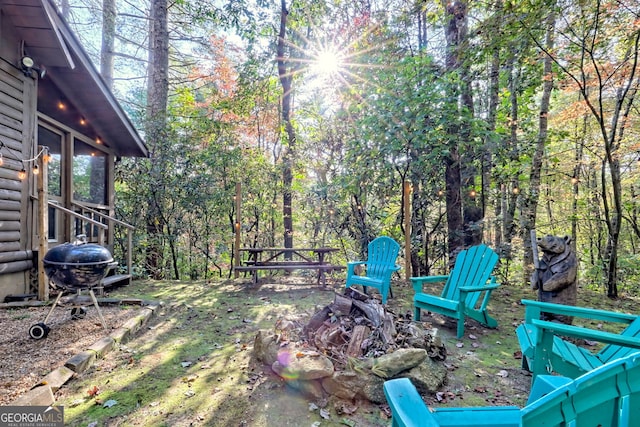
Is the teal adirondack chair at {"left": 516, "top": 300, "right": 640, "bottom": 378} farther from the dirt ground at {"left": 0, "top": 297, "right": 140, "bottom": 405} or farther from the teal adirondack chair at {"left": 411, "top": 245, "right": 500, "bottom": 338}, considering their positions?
the dirt ground at {"left": 0, "top": 297, "right": 140, "bottom": 405}

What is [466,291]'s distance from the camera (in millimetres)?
3059

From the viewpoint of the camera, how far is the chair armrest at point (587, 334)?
5.24 feet

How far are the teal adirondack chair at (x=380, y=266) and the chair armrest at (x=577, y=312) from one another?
77.9 inches

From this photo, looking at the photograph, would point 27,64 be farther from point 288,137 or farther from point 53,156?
point 288,137

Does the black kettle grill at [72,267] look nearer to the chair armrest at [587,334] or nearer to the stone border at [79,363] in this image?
the stone border at [79,363]

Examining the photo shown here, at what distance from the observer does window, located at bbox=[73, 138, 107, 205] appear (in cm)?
556

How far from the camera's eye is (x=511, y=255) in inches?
224

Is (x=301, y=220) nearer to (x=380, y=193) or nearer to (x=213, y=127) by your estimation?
(x=380, y=193)

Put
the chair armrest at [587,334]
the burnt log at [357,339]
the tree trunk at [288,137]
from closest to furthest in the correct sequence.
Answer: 1. the chair armrest at [587,334]
2. the burnt log at [357,339]
3. the tree trunk at [288,137]

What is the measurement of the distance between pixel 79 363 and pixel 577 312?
152 inches

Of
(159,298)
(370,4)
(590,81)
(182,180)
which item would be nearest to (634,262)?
(590,81)

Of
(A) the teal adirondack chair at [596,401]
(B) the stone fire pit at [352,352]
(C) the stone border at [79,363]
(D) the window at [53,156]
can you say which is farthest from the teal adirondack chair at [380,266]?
(D) the window at [53,156]

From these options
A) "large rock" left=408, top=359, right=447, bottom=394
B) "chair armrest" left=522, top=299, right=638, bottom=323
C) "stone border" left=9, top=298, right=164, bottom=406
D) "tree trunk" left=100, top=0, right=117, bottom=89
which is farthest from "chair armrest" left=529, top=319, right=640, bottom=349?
"tree trunk" left=100, top=0, right=117, bottom=89

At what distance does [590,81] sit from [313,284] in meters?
5.66
